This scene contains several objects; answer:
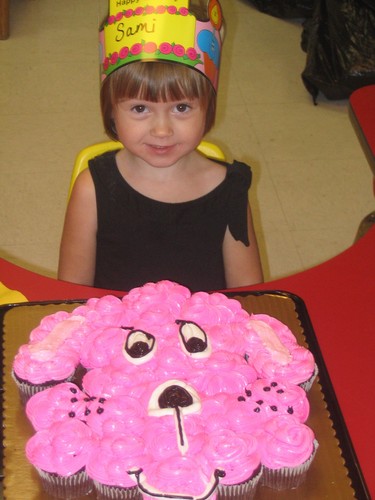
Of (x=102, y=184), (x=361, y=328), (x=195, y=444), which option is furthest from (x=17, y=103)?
(x=195, y=444)

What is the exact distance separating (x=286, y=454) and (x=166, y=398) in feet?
0.49

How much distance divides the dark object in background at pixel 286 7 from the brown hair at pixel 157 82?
2.44 metres

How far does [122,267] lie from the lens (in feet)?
4.72

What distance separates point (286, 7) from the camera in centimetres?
352

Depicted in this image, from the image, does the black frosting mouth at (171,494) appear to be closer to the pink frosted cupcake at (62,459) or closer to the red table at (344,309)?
the pink frosted cupcake at (62,459)

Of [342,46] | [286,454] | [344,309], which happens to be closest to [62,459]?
[286,454]

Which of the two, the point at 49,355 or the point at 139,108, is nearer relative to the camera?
the point at 49,355

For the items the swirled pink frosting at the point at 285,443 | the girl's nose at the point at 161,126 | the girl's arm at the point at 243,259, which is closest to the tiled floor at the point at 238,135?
the girl's arm at the point at 243,259

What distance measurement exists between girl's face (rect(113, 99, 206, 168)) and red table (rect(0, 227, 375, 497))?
25 cm

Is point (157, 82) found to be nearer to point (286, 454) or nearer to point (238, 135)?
point (286, 454)

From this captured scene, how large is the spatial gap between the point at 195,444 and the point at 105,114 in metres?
0.64

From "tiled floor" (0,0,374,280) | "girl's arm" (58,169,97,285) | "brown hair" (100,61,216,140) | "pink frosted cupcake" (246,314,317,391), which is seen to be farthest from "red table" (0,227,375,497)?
"tiled floor" (0,0,374,280)

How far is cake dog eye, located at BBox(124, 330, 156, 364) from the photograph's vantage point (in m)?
0.93

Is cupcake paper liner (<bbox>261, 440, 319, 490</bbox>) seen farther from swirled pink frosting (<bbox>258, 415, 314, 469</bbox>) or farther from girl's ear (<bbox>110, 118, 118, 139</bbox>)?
girl's ear (<bbox>110, 118, 118, 139</bbox>)
